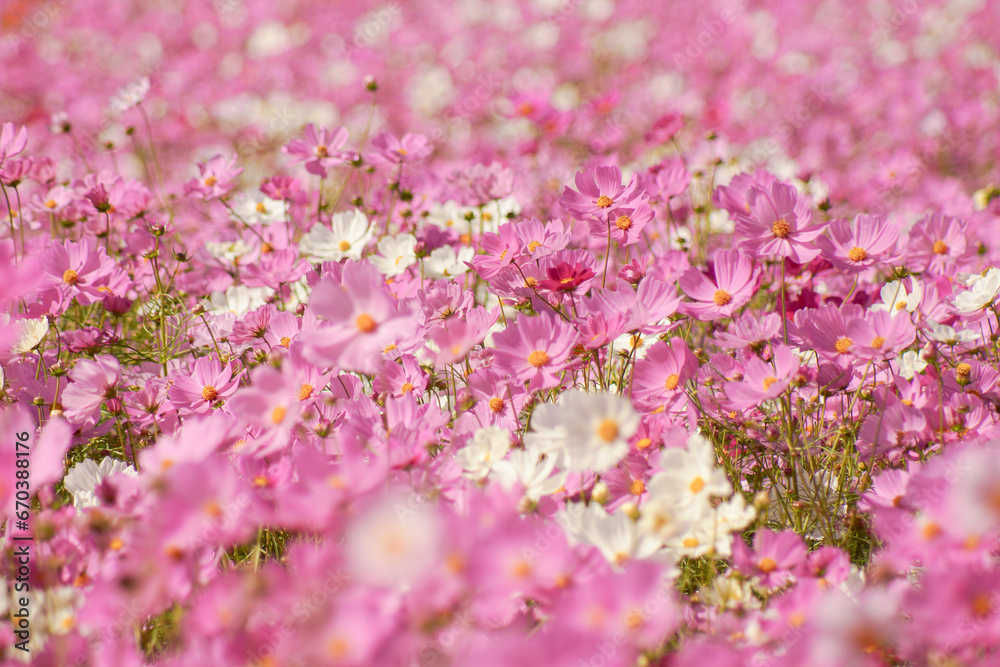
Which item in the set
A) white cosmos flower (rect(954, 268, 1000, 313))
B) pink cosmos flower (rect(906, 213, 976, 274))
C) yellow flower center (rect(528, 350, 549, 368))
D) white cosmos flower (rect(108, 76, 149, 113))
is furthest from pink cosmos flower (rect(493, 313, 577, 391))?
white cosmos flower (rect(108, 76, 149, 113))

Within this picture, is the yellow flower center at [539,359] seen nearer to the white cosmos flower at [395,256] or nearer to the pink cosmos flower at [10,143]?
the white cosmos flower at [395,256]

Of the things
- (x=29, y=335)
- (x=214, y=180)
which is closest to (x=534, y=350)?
(x=29, y=335)

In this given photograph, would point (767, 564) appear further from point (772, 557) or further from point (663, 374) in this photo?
point (663, 374)

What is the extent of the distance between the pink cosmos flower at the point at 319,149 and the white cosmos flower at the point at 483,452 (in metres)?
0.97

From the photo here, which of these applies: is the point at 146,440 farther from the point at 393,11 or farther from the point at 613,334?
the point at 393,11

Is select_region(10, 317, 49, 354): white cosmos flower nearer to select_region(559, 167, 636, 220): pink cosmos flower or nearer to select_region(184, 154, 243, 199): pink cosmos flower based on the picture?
select_region(184, 154, 243, 199): pink cosmos flower

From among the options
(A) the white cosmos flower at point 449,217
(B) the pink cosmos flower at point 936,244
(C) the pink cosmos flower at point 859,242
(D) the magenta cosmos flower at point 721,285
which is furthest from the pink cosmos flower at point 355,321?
(B) the pink cosmos flower at point 936,244

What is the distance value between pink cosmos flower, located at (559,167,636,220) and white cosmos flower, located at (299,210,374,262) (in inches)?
18.8

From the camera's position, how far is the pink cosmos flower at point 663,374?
122cm

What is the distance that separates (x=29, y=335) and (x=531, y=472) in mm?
942

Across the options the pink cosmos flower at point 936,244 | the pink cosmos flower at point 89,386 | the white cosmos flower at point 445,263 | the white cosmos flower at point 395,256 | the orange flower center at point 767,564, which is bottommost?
the pink cosmos flower at point 89,386

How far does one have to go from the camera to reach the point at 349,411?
1.19 m

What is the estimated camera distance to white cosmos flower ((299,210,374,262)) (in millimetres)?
1639

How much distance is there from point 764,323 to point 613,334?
301 mm
